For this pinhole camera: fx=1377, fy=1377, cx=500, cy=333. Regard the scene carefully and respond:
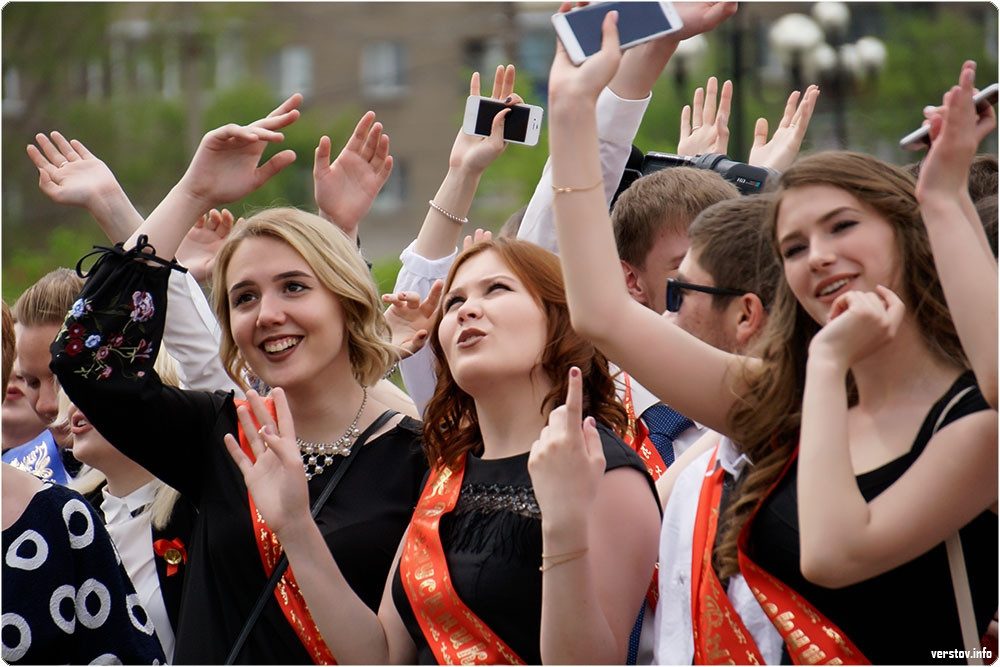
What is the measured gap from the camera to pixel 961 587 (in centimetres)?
250

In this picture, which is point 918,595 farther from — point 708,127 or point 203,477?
point 708,127

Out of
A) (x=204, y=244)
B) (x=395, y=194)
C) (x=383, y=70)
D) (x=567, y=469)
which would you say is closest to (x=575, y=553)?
(x=567, y=469)

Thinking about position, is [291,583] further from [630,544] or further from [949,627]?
[949,627]

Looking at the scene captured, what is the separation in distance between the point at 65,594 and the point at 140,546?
0.65m

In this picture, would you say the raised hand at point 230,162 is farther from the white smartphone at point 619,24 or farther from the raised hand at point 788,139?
the raised hand at point 788,139

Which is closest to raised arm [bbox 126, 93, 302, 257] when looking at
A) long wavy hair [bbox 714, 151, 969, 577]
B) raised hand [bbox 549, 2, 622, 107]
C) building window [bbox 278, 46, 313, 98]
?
raised hand [bbox 549, 2, 622, 107]

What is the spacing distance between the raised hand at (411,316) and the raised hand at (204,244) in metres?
0.65

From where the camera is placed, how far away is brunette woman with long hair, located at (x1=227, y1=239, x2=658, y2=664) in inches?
106

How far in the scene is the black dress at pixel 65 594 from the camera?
121 inches

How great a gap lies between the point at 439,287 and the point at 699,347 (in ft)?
4.00

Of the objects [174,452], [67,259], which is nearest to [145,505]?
[174,452]

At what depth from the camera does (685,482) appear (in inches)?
121

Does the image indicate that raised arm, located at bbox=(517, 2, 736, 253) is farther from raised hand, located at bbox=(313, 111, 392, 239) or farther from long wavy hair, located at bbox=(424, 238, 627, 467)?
raised hand, located at bbox=(313, 111, 392, 239)

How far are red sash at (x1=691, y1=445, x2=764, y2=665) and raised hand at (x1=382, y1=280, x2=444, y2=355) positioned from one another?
125 cm
